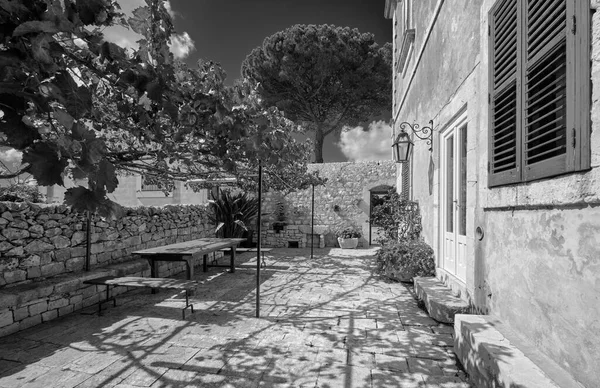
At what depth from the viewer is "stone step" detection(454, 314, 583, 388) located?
170 cm

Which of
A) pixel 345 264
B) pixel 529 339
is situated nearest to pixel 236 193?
pixel 345 264

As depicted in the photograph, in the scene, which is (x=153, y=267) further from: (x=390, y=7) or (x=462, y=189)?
(x=390, y=7)

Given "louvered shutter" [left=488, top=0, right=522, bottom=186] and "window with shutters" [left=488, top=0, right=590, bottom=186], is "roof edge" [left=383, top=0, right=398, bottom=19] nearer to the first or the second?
"louvered shutter" [left=488, top=0, right=522, bottom=186]

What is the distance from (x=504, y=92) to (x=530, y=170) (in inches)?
28.2

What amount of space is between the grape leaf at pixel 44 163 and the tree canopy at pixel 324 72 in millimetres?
14625

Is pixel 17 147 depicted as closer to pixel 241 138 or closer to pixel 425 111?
pixel 241 138

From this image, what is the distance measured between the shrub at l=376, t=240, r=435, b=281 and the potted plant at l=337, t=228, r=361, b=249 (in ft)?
14.5

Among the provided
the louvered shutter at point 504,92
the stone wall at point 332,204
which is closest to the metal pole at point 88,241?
the louvered shutter at point 504,92

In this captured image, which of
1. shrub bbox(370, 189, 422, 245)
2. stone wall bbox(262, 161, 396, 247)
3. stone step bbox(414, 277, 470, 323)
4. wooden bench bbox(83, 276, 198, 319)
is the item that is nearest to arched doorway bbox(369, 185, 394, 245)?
stone wall bbox(262, 161, 396, 247)

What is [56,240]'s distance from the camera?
4098mm

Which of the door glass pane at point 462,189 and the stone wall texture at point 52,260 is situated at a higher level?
the door glass pane at point 462,189

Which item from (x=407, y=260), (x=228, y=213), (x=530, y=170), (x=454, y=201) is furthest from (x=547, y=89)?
(x=228, y=213)

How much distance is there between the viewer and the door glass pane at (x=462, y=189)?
379cm

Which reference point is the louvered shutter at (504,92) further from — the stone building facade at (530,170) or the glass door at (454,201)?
the glass door at (454,201)
